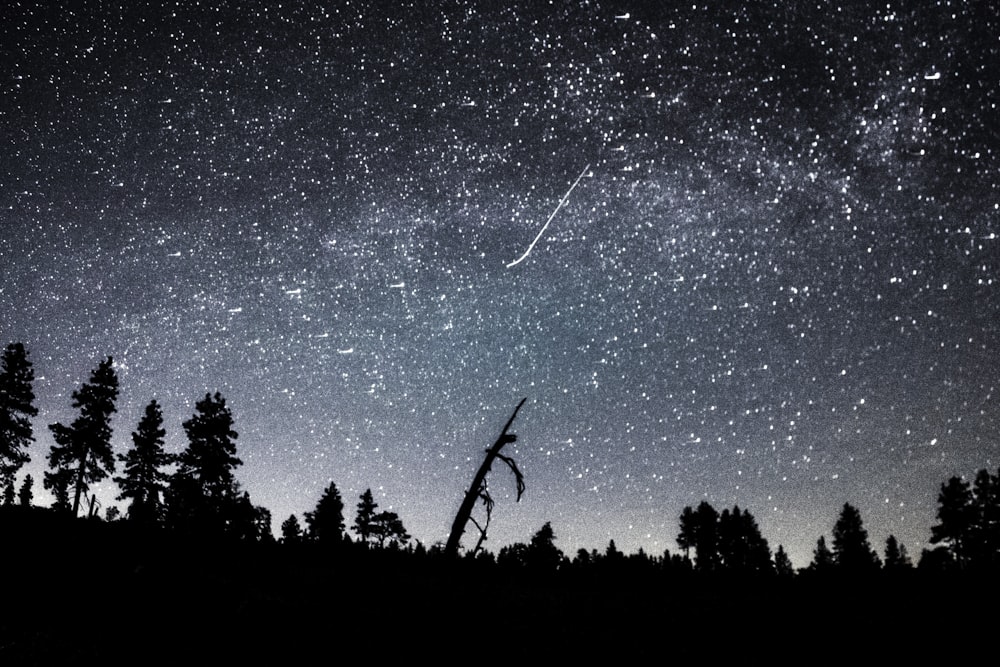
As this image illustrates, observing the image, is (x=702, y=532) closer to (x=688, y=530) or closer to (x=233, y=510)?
(x=688, y=530)

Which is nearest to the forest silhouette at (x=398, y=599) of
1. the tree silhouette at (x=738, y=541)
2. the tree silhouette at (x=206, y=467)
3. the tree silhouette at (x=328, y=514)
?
the tree silhouette at (x=206, y=467)

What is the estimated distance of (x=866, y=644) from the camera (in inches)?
409

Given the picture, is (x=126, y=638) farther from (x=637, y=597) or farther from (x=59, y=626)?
(x=637, y=597)

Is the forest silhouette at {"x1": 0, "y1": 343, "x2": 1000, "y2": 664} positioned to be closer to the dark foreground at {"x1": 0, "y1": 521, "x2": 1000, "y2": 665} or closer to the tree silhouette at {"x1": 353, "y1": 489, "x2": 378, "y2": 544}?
the dark foreground at {"x1": 0, "y1": 521, "x2": 1000, "y2": 665}

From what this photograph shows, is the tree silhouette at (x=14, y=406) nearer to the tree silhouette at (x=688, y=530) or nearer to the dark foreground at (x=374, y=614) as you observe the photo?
the dark foreground at (x=374, y=614)

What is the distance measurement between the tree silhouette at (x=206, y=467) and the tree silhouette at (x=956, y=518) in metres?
55.8

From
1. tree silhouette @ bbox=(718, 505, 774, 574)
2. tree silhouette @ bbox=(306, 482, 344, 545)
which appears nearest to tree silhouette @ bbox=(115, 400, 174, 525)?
tree silhouette @ bbox=(306, 482, 344, 545)

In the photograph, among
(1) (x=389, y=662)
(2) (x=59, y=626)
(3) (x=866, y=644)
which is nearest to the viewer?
(1) (x=389, y=662)

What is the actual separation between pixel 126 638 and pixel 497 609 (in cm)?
660

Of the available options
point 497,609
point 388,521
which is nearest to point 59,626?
point 497,609

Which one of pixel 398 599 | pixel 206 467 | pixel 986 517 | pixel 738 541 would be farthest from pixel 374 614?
pixel 738 541

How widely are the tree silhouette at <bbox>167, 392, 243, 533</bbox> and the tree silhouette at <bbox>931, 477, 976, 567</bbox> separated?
55816 millimetres

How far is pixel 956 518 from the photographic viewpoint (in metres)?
50.7

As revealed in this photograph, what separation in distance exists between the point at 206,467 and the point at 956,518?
5764cm
